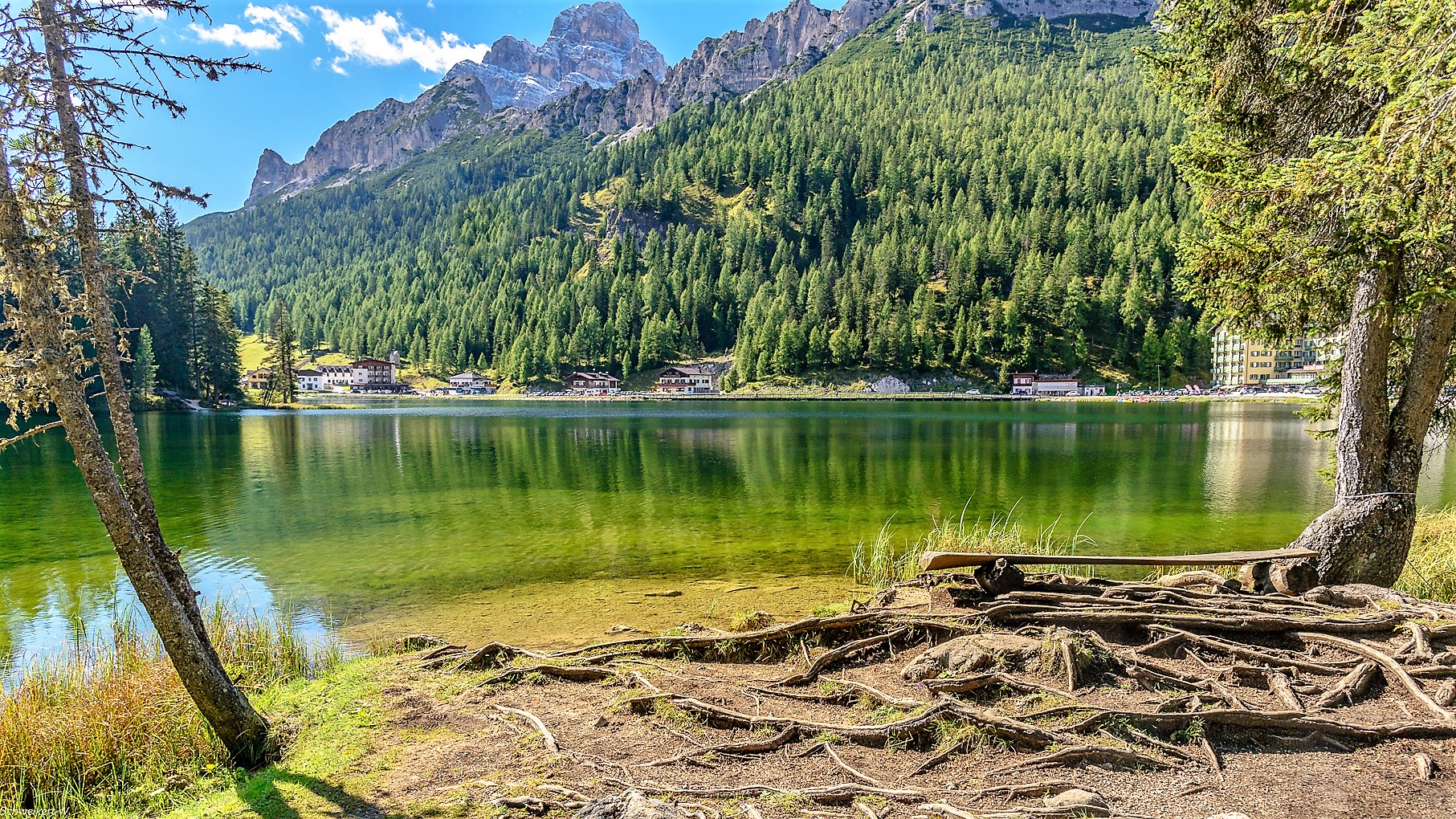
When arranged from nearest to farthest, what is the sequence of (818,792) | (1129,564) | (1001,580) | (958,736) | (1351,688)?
1. (818,792)
2. (958,736)
3. (1351,688)
4. (1001,580)
5. (1129,564)

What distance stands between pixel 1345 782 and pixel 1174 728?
3.58 feet

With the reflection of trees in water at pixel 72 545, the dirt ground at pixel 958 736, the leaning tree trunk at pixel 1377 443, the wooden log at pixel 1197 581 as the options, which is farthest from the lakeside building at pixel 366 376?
the leaning tree trunk at pixel 1377 443

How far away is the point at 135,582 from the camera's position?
6.78 m

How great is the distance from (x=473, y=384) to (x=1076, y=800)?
204568 mm

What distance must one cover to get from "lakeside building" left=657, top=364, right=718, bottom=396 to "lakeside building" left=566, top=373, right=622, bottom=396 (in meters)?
12.6

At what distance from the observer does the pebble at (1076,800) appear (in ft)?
16.0

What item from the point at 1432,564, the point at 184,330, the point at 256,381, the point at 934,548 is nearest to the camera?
the point at 1432,564

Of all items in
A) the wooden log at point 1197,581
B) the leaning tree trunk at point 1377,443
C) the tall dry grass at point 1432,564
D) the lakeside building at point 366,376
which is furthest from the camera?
the lakeside building at point 366,376

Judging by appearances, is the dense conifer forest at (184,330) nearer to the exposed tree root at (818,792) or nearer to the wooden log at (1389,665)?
the exposed tree root at (818,792)

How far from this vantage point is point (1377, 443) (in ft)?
33.2

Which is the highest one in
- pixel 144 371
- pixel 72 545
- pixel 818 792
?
pixel 144 371

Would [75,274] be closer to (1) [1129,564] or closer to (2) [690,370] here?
(1) [1129,564]

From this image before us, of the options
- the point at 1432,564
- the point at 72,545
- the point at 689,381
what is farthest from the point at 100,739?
the point at 689,381

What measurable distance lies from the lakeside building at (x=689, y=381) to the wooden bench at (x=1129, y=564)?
16259cm
